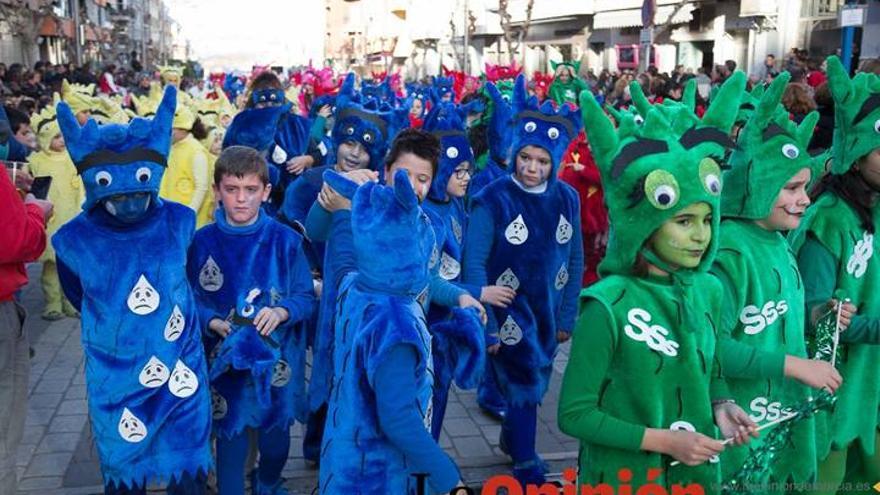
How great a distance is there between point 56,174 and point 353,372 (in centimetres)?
574

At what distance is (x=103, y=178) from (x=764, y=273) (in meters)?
2.39

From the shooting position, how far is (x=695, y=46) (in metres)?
28.2

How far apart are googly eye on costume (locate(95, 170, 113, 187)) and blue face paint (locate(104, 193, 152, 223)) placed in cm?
6

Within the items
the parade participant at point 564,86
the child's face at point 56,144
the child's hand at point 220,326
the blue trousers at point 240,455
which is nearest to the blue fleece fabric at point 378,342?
the child's hand at point 220,326

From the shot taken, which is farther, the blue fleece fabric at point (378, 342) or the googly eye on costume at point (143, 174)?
the googly eye on costume at point (143, 174)

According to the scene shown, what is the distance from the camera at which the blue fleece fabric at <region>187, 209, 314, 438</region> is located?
354 centimetres

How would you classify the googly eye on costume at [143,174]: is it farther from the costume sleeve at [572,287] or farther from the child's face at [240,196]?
the costume sleeve at [572,287]

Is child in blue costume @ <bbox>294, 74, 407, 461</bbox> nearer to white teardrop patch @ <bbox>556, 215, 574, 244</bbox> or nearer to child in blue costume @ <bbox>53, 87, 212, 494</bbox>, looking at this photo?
child in blue costume @ <bbox>53, 87, 212, 494</bbox>

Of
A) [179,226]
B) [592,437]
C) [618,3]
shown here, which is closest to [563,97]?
[179,226]

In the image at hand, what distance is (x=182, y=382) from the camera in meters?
3.23

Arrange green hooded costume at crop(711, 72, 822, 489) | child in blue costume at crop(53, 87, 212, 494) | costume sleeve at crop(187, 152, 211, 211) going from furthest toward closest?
costume sleeve at crop(187, 152, 211, 211)
child in blue costume at crop(53, 87, 212, 494)
green hooded costume at crop(711, 72, 822, 489)

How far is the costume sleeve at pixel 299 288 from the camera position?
363 centimetres

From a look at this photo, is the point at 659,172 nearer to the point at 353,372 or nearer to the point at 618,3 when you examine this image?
the point at 353,372

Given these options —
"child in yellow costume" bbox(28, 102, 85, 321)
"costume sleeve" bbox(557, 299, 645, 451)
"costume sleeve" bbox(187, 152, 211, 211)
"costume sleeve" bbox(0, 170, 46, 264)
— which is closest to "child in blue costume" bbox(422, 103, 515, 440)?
"costume sleeve" bbox(557, 299, 645, 451)
